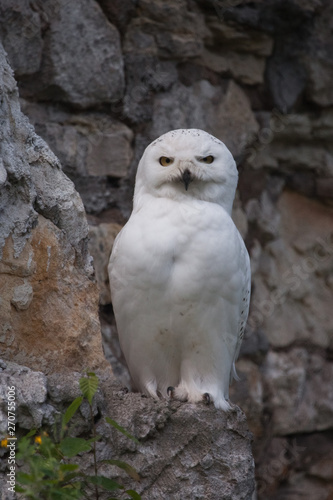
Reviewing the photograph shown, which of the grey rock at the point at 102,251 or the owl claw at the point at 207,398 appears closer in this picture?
the owl claw at the point at 207,398

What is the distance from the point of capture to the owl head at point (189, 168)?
2.79 metres

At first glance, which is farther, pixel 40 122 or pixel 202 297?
pixel 40 122

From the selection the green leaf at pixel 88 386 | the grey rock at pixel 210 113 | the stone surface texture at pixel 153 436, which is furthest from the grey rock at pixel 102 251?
the green leaf at pixel 88 386

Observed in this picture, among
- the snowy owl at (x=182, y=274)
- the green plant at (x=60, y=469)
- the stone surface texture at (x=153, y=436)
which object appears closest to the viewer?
the green plant at (x=60, y=469)

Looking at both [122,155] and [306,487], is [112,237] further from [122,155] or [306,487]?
[306,487]

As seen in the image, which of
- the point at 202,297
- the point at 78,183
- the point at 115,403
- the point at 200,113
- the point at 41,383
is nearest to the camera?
the point at 41,383

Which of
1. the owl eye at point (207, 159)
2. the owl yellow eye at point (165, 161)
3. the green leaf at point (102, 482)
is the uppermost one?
the owl eye at point (207, 159)

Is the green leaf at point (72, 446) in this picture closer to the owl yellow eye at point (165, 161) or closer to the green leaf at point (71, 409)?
the green leaf at point (71, 409)

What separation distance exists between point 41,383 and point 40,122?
1.58m

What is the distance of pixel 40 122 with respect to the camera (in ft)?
11.2

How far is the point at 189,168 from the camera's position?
277 cm

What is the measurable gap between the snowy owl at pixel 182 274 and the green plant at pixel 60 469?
67 centimetres

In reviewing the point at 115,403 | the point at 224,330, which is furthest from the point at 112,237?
the point at 115,403

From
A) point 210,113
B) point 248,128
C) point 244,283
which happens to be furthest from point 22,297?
point 248,128
